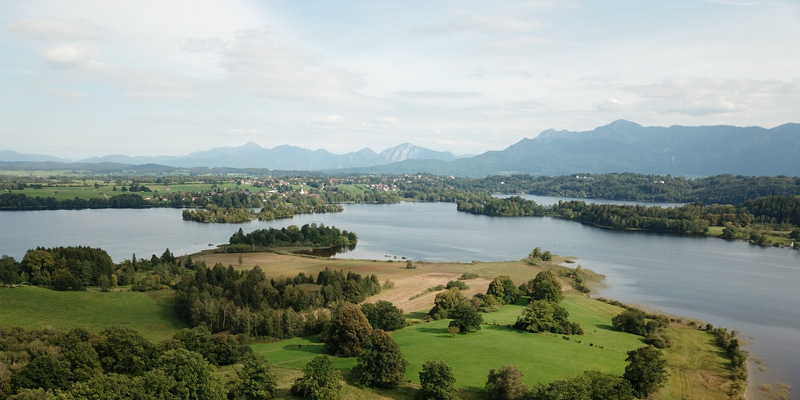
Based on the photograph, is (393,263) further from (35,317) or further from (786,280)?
(786,280)

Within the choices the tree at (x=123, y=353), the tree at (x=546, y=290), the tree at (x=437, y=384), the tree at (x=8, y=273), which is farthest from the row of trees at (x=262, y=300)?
the tree at (x=546, y=290)

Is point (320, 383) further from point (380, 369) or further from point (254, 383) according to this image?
point (380, 369)

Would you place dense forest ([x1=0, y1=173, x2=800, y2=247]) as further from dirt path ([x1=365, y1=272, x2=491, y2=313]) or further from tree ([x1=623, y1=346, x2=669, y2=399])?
tree ([x1=623, y1=346, x2=669, y2=399])

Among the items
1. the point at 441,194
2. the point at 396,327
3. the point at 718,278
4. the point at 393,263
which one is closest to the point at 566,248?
the point at 718,278

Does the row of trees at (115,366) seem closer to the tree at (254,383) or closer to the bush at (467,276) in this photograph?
the tree at (254,383)

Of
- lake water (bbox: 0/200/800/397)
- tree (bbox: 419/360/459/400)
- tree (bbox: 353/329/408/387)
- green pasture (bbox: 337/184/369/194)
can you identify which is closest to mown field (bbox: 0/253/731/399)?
tree (bbox: 353/329/408/387)

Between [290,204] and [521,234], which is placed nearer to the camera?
[521,234]
